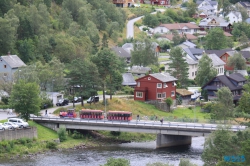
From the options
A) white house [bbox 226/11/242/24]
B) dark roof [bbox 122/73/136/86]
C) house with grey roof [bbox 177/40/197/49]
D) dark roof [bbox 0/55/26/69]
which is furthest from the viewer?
white house [bbox 226/11/242/24]

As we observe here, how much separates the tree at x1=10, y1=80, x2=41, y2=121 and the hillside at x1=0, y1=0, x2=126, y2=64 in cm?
2709

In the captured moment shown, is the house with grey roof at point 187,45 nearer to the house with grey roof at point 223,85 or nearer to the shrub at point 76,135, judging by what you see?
the house with grey roof at point 223,85

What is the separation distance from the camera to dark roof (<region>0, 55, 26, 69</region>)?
330 ft

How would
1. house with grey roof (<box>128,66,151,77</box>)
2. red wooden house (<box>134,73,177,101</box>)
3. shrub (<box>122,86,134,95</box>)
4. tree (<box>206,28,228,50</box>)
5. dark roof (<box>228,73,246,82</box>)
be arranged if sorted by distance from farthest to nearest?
tree (<box>206,28,228,50</box>)
house with grey roof (<box>128,66,151,77</box>)
dark roof (<box>228,73,246,82</box>)
shrub (<box>122,86,134,95</box>)
red wooden house (<box>134,73,177,101</box>)

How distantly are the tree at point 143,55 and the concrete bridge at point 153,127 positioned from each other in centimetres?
3700

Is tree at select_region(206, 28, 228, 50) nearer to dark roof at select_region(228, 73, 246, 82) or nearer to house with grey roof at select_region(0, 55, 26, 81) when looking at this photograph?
dark roof at select_region(228, 73, 246, 82)

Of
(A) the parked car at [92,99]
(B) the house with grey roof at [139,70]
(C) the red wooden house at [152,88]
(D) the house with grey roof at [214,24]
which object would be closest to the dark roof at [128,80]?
(C) the red wooden house at [152,88]

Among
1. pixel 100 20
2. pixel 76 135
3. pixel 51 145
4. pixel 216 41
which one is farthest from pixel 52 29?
pixel 51 145

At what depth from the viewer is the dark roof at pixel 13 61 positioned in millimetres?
100688

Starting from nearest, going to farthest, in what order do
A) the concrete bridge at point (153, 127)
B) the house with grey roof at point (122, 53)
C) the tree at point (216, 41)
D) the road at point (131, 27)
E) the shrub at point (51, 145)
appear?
1. the shrub at point (51, 145)
2. the concrete bridge at point (153, 127)
3. the house with grey roof at point (122, 53)
4. the tree at point (216, 41)
5. the road at point (131, 27)

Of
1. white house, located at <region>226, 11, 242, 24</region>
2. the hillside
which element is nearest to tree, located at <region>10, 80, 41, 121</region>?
the hillside

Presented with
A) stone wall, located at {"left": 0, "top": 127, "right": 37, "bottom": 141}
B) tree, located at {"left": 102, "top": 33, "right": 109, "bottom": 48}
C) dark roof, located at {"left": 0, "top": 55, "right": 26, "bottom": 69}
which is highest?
tree, located at {"left": 102, "top": 33, "right": 109, "bottom": 48}

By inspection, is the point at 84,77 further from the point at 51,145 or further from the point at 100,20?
the point at 100,20

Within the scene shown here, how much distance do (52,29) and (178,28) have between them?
156 ft
